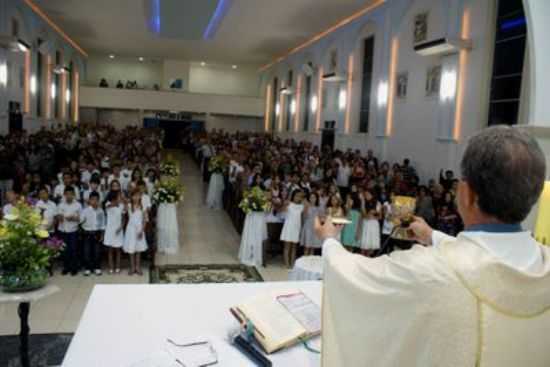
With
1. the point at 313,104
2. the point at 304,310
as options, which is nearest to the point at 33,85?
the point at 313,104

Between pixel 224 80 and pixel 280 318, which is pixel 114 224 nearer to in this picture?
pixel 280 318

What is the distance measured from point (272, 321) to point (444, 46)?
32.8 ft

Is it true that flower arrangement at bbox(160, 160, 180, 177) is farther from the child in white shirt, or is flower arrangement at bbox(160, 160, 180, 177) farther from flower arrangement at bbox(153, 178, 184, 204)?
the child in white shirt

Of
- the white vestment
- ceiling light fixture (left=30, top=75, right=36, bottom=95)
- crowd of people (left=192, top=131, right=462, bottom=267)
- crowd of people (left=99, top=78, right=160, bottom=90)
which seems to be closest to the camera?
the white vestment

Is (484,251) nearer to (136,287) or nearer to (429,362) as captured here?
(429,362)

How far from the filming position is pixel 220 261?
884cm

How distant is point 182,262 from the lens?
8.66 meters

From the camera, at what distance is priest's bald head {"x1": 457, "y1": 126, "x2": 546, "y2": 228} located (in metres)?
1.82

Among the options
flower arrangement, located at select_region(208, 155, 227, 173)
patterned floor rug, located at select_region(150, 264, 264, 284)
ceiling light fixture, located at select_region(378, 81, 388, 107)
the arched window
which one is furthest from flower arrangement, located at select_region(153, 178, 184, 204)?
ceiling light fixture, located at select_region(378, 81, 388, 107)

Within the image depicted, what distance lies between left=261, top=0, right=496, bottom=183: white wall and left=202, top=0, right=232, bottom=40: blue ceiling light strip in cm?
444

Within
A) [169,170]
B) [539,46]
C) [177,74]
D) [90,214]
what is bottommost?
[90,214]

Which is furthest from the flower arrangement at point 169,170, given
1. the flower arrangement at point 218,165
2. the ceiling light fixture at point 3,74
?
the ceiling light fixture at point 3,74

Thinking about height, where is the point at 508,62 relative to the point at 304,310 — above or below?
above

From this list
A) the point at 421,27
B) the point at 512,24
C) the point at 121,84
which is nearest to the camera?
the point at 512,24
